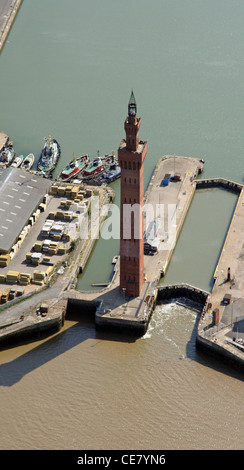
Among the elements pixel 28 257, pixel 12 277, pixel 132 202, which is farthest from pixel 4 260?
pixel 132 202

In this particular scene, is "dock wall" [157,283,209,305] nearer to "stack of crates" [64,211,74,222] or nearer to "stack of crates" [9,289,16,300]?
"stack of crates" [9,289,16,300]

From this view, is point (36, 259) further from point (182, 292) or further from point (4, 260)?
point (182, 292)

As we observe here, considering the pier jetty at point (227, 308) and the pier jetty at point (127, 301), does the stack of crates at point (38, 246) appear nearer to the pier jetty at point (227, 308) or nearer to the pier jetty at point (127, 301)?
the pier jetty at point (127, 301)

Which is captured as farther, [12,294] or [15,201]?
[15,201]

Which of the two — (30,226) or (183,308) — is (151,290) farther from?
(30,226)

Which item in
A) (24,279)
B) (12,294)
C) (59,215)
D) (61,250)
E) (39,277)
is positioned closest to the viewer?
(12,294)
